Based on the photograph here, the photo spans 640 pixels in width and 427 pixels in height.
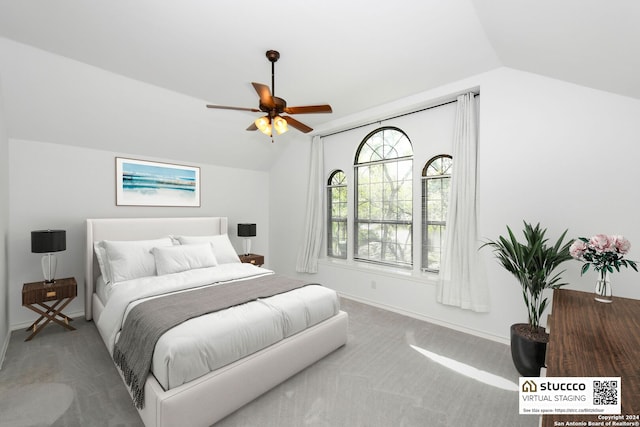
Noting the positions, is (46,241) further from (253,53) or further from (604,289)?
(604,289)

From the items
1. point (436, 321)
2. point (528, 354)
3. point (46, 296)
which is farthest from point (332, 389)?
point (46, 296)

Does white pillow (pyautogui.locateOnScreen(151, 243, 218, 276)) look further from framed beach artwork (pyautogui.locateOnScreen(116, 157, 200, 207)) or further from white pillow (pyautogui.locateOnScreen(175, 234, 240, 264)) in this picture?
framed beach artwork (pyautogui.locateOnScreen(116, 157, 200, 207))

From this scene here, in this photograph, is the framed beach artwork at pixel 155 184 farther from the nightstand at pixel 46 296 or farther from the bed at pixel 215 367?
the nightstand at pixel 46 296

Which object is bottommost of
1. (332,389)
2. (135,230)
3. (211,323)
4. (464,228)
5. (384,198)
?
(332,389)

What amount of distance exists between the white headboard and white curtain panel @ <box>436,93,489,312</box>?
3.55m

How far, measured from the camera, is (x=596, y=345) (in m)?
1.18

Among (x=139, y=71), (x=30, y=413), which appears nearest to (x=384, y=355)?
(x=30, y=413)

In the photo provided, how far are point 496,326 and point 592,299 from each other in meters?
1.26

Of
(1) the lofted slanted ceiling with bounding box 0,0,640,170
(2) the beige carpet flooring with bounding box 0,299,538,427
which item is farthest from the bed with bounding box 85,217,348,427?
(1) the lofted slanted ceiling with bounding box 0,0,640,170

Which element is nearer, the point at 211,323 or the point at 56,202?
the point at 211,323

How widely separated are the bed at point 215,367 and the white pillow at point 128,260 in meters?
0.09

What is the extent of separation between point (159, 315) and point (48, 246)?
6.44ft

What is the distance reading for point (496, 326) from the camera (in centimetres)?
295

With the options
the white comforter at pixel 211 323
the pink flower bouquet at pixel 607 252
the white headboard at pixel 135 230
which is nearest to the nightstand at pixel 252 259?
the white headboard at pixel 135 230
